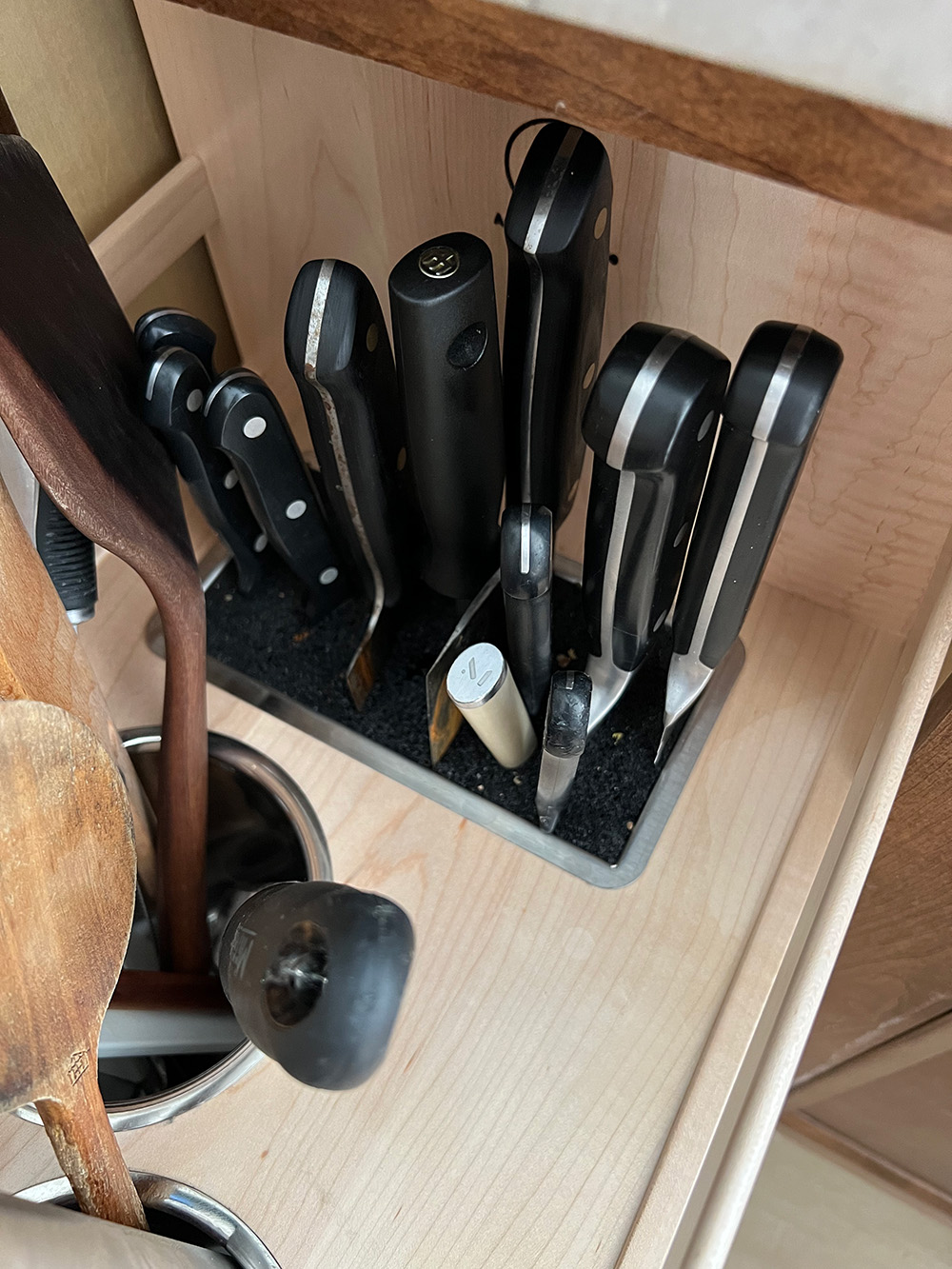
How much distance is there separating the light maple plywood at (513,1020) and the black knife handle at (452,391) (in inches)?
5.6

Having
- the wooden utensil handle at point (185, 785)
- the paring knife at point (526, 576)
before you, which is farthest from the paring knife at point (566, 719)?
the wooden utensil handle at point (185, 785)

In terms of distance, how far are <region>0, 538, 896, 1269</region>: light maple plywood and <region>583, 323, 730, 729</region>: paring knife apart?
0.36ft

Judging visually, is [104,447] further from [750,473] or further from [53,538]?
[750,473]

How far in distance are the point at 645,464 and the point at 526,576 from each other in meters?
0.08

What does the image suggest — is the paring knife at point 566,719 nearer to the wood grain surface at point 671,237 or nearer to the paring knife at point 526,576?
the paring knife at point 526,576

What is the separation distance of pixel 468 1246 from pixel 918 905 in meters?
0.39

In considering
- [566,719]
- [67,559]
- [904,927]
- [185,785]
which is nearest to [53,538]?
[67,559]

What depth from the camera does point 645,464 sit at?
0.32m

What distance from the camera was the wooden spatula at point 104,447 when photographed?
34 cm

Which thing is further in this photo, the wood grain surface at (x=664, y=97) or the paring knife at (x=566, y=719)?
the paring knife at (x=566, y=719)

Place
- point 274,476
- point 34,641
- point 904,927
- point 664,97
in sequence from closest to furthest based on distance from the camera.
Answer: point 664,97
point 34,641
point 274,476
point 904,927

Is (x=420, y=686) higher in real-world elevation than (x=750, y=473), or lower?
lower

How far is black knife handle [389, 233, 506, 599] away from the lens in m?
0.34

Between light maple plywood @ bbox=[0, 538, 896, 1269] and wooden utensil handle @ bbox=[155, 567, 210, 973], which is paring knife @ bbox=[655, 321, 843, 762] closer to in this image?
light maple plywood @ bbox=[0, 538, 896, 1269]
